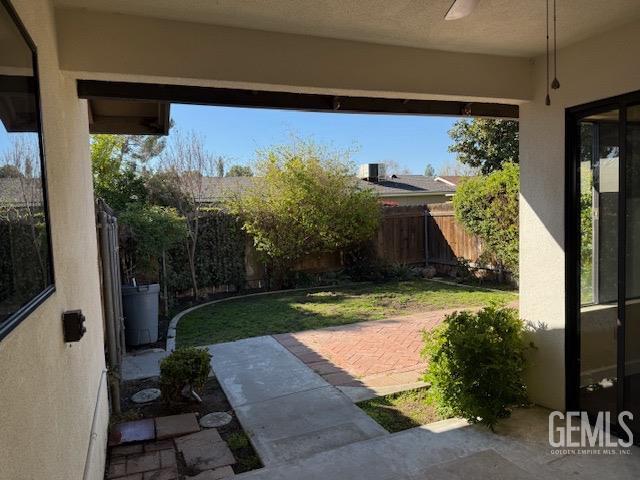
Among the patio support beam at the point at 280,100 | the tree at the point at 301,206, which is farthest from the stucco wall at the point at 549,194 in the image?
the tree at the point at 301,206

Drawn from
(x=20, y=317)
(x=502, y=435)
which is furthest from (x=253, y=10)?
(x=502, y=435)

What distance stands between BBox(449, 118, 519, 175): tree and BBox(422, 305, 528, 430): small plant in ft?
41.4

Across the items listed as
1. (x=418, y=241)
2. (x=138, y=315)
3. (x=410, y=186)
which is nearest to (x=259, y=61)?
(x=138, y=315)

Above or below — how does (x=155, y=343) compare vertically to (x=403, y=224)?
below

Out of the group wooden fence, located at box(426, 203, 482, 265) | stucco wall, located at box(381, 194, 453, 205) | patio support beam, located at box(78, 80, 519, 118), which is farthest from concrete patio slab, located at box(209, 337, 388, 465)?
stucco wall, located at box(381, 194, 453, 205)

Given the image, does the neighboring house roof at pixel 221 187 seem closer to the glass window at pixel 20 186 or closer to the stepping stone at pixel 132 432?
the stepping stone at pixel 132 432

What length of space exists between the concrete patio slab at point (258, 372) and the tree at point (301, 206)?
4.60m

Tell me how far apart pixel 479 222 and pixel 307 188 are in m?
4.28

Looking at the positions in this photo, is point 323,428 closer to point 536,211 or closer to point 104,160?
point 536,211

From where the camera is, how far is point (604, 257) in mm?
3553

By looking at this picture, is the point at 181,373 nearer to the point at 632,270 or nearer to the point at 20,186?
the point at 20,186

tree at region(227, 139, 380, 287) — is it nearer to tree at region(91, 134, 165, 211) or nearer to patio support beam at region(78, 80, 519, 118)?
tree at region(91, 134, 165, 211)

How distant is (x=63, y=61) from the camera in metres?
2.68

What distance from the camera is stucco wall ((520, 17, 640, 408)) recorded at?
3488 millimetres
